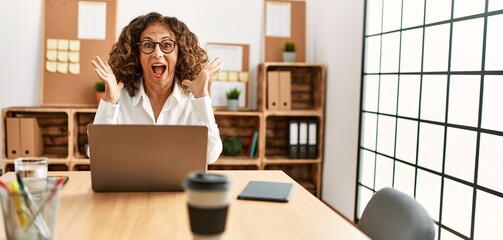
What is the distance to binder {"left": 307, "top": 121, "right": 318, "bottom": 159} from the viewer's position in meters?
4.30

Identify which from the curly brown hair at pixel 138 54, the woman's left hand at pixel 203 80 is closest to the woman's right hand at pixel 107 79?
the curly brown hair at pixel 138 54

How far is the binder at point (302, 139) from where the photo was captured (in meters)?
4.29

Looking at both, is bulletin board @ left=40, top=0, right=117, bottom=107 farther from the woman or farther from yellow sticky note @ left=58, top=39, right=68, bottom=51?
the woman

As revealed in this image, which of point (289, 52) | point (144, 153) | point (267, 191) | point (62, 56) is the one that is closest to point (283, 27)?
point (289, 52)

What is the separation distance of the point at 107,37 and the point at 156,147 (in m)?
2.92

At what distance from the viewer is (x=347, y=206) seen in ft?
12.9

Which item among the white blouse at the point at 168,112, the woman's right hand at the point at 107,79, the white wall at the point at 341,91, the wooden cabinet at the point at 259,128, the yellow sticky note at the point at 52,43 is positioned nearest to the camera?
the woman's right hand at the point at 107,79

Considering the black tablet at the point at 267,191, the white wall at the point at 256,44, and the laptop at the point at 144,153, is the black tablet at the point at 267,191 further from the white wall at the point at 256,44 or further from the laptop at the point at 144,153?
the white wall at the point at 256,44

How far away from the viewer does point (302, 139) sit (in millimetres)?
4305

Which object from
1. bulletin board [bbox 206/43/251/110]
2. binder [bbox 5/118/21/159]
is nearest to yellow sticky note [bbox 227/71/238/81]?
bulletin board [bbox 206/43/251/110]

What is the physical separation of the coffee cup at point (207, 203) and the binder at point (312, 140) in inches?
136

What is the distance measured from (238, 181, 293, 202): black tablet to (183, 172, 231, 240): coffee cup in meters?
0.72

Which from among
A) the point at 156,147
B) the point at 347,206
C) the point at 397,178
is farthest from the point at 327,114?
the point at 156,147

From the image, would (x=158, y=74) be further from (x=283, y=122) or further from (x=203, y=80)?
(x=283, y=122)
